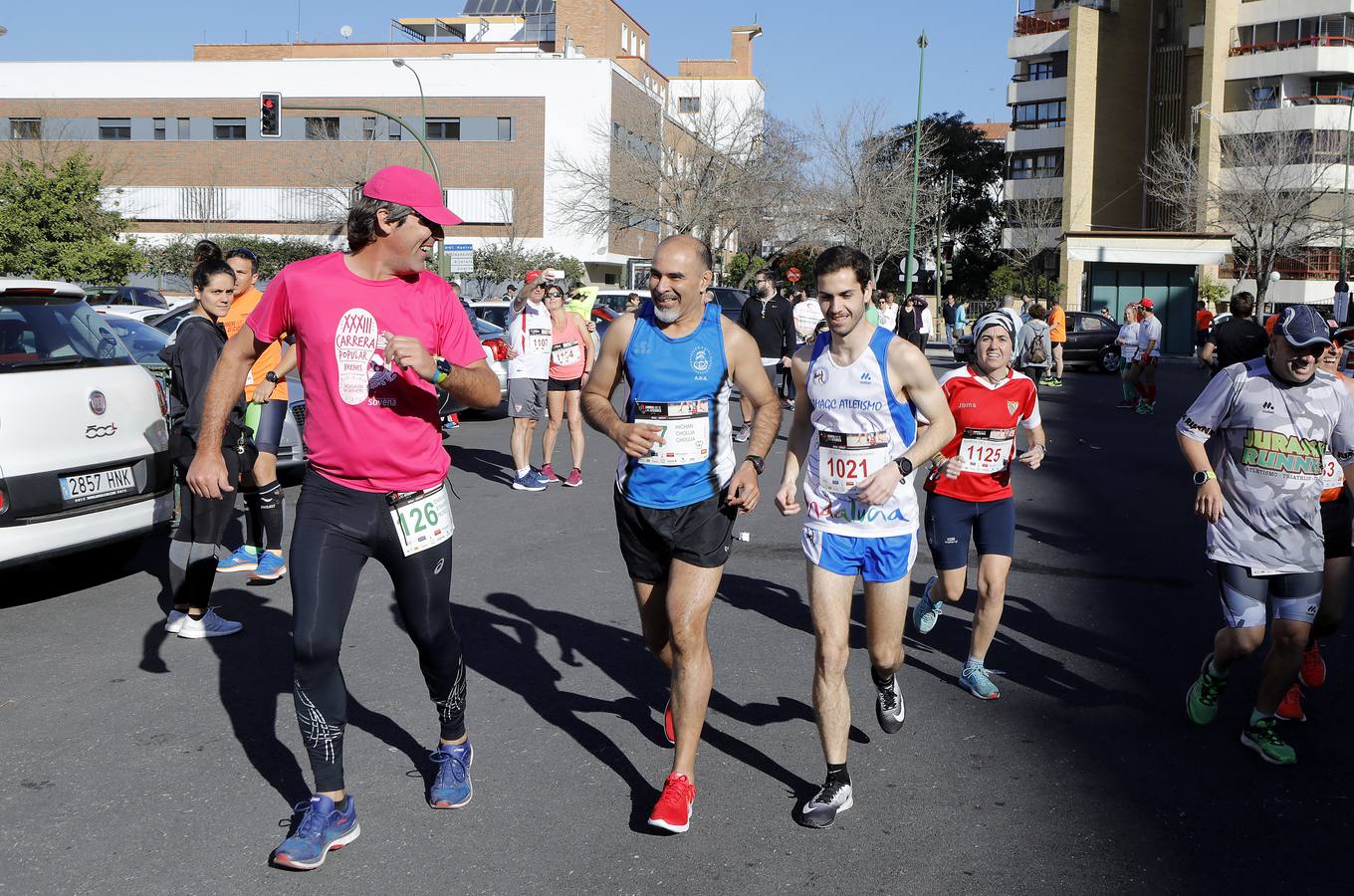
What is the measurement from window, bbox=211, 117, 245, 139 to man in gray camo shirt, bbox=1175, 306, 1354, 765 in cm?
7031

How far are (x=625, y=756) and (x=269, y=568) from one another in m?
3.82

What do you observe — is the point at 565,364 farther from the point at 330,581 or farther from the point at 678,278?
the point at 330,581

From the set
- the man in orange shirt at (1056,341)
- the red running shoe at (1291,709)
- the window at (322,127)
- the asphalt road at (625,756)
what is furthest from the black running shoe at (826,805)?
the window at (322,127)

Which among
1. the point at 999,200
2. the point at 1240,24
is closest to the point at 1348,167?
the point at 1240,24

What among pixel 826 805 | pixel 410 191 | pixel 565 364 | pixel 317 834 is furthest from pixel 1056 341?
pixel 317 834

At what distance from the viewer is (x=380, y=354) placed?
4133mm

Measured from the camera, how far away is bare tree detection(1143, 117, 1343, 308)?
Answer: 168ft

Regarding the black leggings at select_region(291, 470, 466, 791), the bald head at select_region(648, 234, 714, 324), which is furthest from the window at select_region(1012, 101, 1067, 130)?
the black leggings at select_region(291, 470, 466, 791)

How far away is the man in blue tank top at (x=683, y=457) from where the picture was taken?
14.7 feet

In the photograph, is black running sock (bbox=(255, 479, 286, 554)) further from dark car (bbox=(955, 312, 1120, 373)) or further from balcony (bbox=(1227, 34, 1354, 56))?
balcony (bbox=(1227, 34, 1354, 56))

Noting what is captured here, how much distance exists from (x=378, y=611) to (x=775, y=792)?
3.29 metres

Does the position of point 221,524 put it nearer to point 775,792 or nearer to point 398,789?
point 398,789

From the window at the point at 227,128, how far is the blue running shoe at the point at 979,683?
69.5 m

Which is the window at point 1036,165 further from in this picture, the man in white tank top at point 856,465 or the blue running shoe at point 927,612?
the man in white tank top at point 856,465
